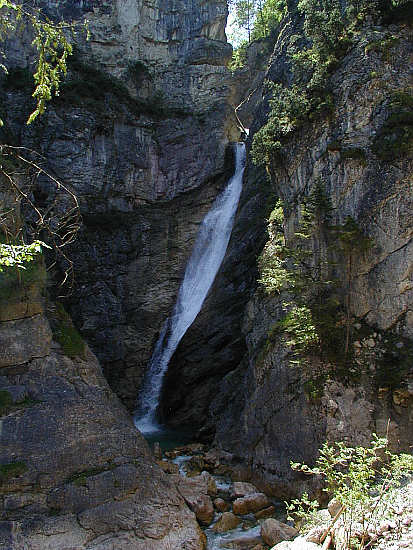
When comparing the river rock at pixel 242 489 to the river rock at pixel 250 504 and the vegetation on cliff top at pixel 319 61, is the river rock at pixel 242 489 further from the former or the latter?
the vegetation on cliff top at pixel 319 61

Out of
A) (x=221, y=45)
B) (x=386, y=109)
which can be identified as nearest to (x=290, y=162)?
(x=386, y=109)

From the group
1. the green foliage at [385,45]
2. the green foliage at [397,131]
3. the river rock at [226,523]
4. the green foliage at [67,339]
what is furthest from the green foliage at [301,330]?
the green foliage at [385,45]

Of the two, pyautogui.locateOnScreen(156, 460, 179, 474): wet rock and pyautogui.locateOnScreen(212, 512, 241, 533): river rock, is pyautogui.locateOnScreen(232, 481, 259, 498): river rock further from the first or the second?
pyautogui.locateOnScreen(156, 460, 179, 474): wet rock

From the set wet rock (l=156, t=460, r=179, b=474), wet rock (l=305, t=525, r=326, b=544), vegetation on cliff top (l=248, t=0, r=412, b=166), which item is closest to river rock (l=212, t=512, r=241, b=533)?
wet rock (l=305, t=525, r=326, b=544)

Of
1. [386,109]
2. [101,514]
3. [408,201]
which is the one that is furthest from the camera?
[386,109]

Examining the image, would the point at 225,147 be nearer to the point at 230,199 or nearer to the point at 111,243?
the point at 230,199

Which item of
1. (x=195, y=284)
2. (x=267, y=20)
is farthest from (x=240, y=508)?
(x=267, y=20)

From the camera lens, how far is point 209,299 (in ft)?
65.0

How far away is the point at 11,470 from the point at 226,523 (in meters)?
4.52

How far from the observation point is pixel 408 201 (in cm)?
1097

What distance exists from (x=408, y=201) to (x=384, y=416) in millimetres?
5023

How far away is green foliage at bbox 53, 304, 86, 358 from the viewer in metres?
11.8

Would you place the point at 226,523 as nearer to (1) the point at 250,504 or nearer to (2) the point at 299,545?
(1) the point at 250,504

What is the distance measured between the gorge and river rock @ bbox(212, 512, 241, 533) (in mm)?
560
